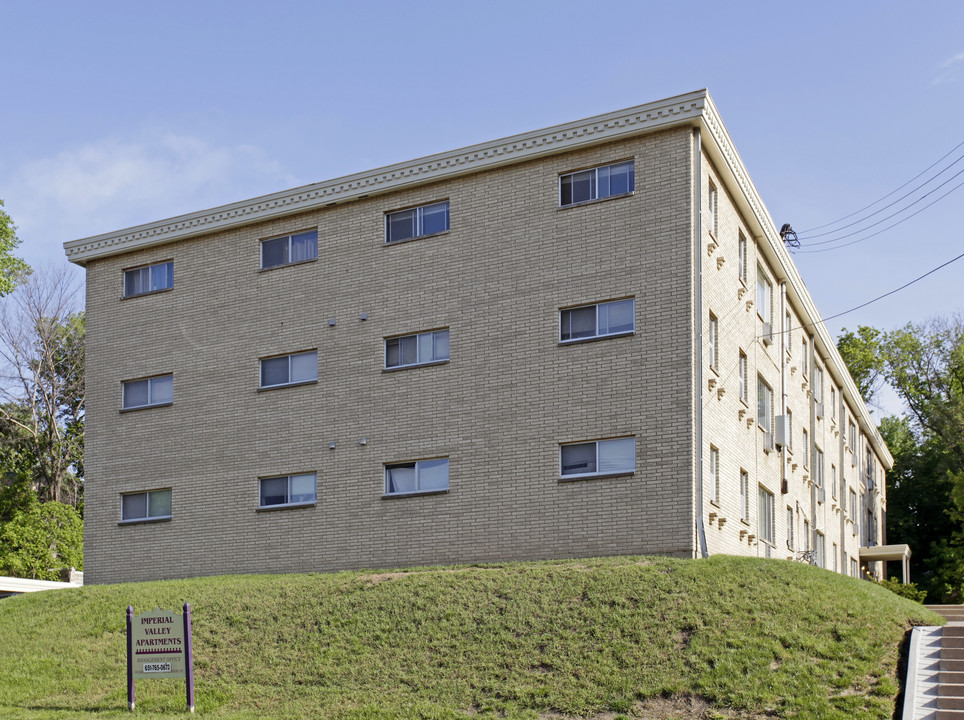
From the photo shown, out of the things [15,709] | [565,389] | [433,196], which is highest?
[433,196]

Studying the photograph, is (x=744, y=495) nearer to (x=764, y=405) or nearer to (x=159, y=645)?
(x=764, y=405)

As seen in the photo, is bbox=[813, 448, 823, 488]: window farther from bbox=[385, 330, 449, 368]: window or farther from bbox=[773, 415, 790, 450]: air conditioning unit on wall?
Answer: bbox=[385, 330, 449, 368]: window

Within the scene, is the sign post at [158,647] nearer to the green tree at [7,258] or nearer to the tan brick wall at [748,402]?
the tan brick wall at [748,402]

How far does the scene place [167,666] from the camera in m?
17.9

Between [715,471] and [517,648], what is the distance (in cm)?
745

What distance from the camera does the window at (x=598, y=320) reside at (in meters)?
23.5

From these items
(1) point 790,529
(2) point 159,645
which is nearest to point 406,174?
(2) point 159,645

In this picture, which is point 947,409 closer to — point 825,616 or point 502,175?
point 502,175

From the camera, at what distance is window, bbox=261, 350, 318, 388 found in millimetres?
27031

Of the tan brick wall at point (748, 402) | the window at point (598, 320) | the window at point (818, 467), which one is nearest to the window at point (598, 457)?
the tan brick wall at point (748, 402)

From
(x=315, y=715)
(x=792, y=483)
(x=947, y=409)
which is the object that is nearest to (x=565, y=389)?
(x=315, y=715)

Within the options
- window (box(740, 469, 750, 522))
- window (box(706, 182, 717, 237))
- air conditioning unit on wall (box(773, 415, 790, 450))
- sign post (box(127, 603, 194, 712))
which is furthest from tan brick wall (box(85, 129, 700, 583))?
sign post (box(127, 603, 194, 712))

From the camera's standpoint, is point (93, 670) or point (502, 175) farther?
point (502, 175)

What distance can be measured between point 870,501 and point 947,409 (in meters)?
6.53
